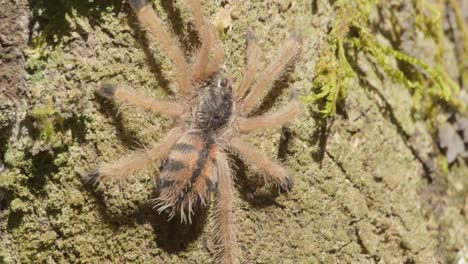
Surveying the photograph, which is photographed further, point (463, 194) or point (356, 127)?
point (463, 194)

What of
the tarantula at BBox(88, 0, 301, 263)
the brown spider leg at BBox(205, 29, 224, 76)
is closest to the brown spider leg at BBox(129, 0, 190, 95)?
the tarantula at BBox(88, 0, 301, 263)

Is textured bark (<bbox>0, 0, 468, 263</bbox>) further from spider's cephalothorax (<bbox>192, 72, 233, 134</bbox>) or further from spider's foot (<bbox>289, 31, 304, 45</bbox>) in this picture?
spider's cephalothorax (<bbox>192, 72, 233, 134</bbox>)

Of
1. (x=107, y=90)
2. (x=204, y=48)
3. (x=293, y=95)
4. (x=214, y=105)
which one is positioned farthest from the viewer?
(x=293, y=95)

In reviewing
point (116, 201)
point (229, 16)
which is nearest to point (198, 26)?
→ point (229, 16)

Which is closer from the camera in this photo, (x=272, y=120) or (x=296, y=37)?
(x=272, y=120)

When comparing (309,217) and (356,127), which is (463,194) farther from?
(309,217)

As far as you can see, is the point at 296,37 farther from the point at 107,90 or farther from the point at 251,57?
the point at 107,90

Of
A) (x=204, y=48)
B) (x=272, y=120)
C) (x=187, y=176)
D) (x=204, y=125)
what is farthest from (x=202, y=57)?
(x=187, y=176)

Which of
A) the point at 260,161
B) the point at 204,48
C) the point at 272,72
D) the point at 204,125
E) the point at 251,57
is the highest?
the point at 204,48
